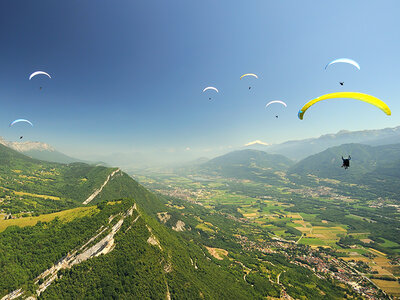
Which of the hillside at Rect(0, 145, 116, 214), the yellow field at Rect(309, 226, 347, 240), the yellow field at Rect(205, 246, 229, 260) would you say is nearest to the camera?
the hillside at Rect(0, 145, 116, 214)

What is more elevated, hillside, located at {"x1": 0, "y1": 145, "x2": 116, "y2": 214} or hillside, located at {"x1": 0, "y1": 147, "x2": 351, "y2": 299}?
hillside, located at {"x1": 0, "y1": 145, "x2": 116, "y2": 214}

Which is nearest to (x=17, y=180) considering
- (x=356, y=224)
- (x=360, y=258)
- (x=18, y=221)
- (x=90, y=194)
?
(x=90, y=194)

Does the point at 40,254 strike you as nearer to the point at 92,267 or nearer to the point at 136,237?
the point at 92,267

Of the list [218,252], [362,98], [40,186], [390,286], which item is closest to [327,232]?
[390,286]

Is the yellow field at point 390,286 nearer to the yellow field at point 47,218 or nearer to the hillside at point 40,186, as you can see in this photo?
the yellow field at point 47,218

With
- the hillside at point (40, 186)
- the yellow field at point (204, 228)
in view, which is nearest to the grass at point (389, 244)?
the yellow field at point (204, 228)

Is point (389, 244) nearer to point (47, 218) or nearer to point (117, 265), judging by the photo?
point (117, 265)

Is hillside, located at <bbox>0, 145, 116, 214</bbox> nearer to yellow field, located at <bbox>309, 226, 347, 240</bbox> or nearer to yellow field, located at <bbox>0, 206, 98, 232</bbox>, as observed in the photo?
yellow field, located at <bbox>0, 206, 98, 232</bbox>

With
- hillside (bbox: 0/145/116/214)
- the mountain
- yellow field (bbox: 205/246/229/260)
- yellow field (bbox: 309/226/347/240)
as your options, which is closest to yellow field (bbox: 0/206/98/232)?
the mountain
